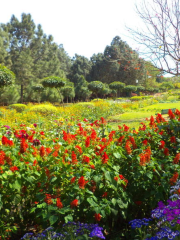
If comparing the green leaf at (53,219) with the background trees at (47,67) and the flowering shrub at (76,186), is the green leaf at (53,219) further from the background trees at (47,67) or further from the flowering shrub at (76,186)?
the background trees at (47,67)

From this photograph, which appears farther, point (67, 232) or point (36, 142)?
point (36, 142)

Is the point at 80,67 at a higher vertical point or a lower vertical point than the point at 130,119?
higher

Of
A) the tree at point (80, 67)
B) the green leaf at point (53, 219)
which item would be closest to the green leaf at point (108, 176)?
the green leaf at point (53, 219)

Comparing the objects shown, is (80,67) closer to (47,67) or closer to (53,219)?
(47,67)

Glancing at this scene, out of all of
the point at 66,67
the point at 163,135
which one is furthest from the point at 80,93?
the point at 163,135

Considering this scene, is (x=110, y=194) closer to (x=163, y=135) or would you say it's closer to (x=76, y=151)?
(x=76, y=151)

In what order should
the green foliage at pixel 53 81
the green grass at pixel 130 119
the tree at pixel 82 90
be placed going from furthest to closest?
the tree at pixel 82 90 → the green foliage at pixel 53 81 → the green grass at pixel 130 119

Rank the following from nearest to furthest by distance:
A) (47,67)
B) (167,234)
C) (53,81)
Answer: (167,234)
(53,81)
(47,67)

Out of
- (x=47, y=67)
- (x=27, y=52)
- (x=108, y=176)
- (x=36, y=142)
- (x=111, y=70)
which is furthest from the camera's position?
(x=111, y=70)

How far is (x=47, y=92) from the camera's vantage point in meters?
24.8

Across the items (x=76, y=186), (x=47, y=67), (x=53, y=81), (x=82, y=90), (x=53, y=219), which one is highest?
(x=47, y=67)

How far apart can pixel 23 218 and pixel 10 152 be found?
592 mm

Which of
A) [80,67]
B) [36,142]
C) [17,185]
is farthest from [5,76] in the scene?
[80,67]

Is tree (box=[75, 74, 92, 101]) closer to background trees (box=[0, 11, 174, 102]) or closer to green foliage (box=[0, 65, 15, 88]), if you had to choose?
background trees (box=[0, 11, 174, 102])
